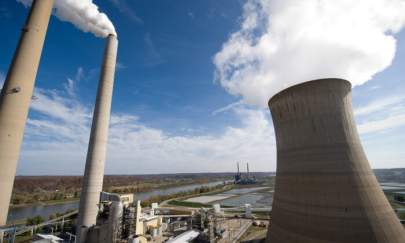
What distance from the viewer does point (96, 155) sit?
18.8 m

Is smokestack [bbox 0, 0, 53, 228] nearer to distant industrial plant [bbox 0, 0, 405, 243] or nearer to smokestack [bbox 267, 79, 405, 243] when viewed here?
distant industrial plant [bbox 0, 0, 405, 243]

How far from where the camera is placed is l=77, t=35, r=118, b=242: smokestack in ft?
59.5

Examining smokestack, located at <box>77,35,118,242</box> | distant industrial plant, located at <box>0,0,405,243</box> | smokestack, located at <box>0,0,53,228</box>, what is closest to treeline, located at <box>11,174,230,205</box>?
smokestack, located at <box>77,35,118,242</box>

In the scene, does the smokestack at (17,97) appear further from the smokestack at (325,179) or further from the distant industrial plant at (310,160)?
the smokestack at (325,179)

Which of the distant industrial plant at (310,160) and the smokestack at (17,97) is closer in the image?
the distant industrial plant at (310,160)

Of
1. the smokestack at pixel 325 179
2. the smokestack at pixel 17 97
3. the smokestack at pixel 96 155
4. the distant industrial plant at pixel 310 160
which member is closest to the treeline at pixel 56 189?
the smokestack at pixel 96 155

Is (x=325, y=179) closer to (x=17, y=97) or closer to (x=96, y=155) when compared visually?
(x=17, y=97)

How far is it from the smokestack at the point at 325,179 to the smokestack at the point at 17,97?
43.3 ft

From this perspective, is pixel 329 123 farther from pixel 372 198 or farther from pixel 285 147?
A: pixel 372 198

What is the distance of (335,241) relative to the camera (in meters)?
9.30

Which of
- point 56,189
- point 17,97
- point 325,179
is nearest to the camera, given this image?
point 325,179

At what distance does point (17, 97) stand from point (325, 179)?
49.1 feet

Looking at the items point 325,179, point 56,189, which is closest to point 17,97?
point 325,179

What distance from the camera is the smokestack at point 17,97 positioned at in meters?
9.82
